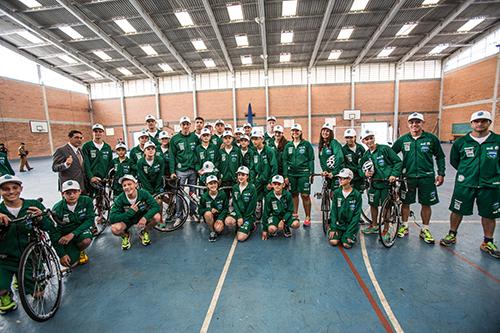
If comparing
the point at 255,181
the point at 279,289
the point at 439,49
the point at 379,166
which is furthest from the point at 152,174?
the point at 439,49

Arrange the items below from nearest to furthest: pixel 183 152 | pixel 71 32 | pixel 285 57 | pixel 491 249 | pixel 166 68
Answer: pixel 491 249
pixel 183 152
pixel 71 32
pixel 285 57
pixel 166 68

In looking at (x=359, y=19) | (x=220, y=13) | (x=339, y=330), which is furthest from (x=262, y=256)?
(x=359, y=19)

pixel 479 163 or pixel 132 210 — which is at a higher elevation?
pixel 479 163

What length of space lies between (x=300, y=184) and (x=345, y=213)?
3.72 feet

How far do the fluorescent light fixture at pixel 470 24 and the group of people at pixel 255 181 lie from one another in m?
19.2

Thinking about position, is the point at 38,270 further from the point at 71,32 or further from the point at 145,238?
the point at 71,32

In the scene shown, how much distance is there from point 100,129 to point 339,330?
586 centimetres

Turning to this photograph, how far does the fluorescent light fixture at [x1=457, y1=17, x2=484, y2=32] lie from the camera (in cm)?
1507

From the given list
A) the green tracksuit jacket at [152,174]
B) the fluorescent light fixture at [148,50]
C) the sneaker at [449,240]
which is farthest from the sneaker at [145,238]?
the fluorescent light fixture at [148,50]

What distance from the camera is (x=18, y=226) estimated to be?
275 cm

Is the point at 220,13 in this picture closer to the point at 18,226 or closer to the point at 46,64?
the point at 18,226

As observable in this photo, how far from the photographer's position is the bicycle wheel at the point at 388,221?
3711 millimetres

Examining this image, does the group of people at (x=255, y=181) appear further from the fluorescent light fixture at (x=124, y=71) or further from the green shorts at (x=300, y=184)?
the fluorescent light fixture at (x=124, y=71)

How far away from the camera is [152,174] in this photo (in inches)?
196
